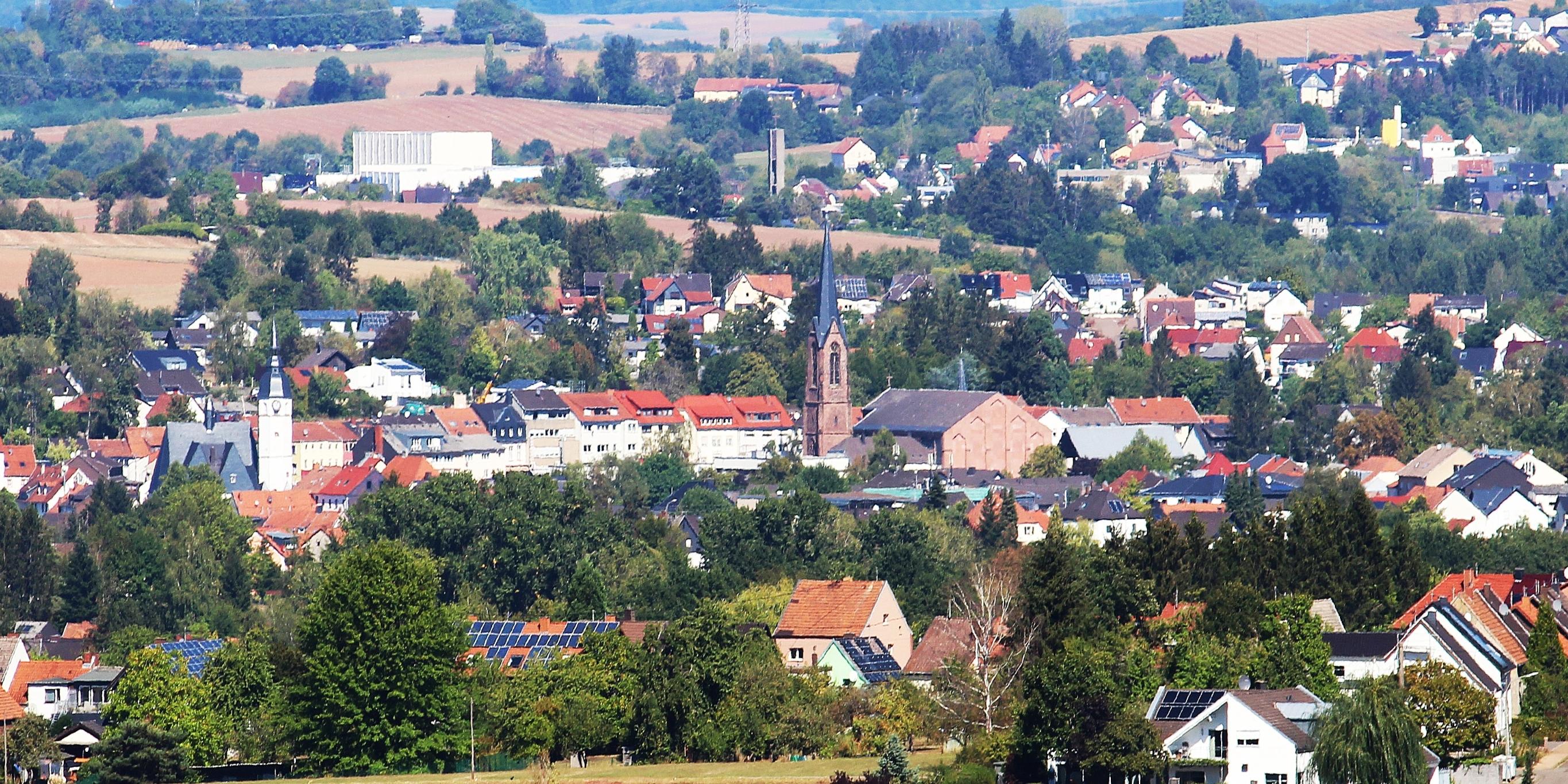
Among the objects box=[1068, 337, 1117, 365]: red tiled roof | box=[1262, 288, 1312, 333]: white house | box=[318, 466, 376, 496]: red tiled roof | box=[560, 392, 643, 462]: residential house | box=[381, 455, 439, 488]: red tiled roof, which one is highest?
box=[381, 455, 439, 488]: red tiled roof

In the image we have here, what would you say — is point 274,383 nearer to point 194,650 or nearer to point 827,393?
point 827,393

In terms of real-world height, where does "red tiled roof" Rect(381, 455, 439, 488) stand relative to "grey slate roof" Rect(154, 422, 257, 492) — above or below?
above

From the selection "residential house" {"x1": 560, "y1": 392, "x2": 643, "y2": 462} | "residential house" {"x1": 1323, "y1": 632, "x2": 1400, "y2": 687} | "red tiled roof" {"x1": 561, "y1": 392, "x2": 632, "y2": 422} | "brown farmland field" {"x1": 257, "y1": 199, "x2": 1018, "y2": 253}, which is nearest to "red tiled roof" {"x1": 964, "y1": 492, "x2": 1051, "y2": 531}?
"residential house" {"x1": 560, "y1": 392, "x2": 643, "y2": 462}

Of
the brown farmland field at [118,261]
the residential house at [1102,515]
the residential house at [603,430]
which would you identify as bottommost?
the brown farmland field at [118,261]

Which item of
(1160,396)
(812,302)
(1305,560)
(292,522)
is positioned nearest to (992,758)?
(1305,560)

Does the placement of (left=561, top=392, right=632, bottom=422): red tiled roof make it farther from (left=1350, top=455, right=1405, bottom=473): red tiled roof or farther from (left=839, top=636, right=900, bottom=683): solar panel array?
(left=839, top=636, right=900, bottom=683): solar panel array

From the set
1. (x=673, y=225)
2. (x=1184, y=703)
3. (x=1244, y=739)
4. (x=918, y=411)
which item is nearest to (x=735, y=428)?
(x=918, y=411)

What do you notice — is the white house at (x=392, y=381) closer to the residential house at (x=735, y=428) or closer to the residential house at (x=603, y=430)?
the residential house at (x=603, y=430)

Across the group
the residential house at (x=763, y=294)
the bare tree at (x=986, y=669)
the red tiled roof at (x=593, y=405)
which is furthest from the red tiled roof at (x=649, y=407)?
the bare tree at (x=986, y=669)
